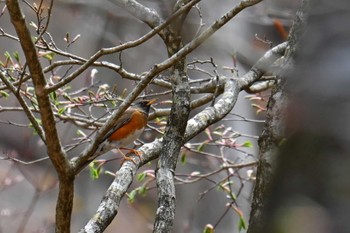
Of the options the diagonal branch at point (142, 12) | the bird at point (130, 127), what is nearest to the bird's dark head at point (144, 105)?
the bird at point (130, 127)

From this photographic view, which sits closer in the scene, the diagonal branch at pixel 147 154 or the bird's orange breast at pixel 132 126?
the diagonal branch at pixel 147 154

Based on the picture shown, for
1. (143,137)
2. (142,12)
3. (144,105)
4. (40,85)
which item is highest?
(143,137)

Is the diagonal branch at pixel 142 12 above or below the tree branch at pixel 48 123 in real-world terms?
above

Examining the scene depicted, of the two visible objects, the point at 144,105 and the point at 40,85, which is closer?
the point at 40,85

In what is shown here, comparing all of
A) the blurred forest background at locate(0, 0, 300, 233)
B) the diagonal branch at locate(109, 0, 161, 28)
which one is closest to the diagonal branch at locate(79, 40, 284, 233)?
the diagonal branch at locate(109, 0, 161, 28)

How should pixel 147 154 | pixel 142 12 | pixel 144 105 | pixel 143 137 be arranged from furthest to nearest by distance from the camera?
pixel 143 137
pixel 144 105
pixel 142 12
pixel 147 154

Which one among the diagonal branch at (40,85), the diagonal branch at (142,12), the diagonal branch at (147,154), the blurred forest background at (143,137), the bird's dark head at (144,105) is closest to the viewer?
the diagonal branch at (40,85)

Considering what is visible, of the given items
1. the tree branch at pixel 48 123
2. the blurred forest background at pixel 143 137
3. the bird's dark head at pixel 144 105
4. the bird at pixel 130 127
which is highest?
the blurred forest background at pixel 143 137

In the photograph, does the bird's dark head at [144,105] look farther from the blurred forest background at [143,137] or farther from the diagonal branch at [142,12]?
→ the blurred forest background at [143,137]

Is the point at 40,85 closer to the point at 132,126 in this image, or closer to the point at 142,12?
the point at 142,12

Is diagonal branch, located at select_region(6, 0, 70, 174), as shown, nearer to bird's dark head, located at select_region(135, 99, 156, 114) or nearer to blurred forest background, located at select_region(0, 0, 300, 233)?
bird's dark head, located at select_region(135, 99, 156, 114)

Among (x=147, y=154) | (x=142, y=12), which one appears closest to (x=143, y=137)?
(x=142, y=12)

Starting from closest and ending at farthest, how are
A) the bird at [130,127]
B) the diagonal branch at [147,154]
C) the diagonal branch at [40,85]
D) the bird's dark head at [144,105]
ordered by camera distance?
the diagonal branch at [40,85]
the diagonal branch at [147,154]
the bird at [130,127]
the bird's dark head at [144,105]

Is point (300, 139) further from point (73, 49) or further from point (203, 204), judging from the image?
point (73, 49)
